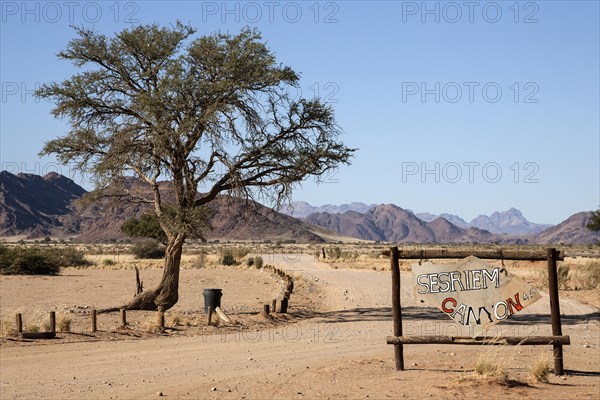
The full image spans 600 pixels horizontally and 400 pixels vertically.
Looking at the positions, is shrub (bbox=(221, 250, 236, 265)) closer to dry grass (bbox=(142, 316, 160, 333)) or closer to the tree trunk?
the tree trunk

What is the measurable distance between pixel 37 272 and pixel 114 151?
2646 cm

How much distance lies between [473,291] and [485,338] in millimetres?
846

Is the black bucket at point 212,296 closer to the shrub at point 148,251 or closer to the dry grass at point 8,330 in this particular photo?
the dry grass at point 8,330

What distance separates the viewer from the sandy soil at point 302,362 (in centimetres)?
1276

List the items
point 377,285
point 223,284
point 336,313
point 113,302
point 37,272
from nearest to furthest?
point 336,313 < point 113,302 < point 377,285 < point 223,284 < point 37,272

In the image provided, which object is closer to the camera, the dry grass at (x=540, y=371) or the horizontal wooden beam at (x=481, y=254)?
the dry grass at (x=540, y=371)

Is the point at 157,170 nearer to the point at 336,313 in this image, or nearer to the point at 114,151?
the point at 114,151

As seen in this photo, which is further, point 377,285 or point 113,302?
point 377,285

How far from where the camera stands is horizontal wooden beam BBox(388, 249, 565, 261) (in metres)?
14.1

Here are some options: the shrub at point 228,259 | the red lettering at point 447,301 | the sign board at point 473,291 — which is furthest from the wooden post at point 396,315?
the shrub at point 228,259

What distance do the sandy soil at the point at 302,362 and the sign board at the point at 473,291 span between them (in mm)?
692

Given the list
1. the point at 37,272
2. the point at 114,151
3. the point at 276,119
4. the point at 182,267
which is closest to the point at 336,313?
the point at 276,119

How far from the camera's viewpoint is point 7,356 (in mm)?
17109

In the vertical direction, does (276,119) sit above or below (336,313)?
above
